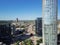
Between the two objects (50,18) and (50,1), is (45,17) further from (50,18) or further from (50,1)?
(50,1)

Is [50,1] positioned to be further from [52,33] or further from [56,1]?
[52,33]

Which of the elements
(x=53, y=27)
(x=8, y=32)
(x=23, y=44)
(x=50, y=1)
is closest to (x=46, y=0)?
(x=50, y=1)

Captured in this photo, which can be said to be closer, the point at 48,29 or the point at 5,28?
the point at 48,29

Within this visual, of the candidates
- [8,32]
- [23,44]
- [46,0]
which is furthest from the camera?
[8,32]

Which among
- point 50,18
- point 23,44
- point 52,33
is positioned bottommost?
point 23,44

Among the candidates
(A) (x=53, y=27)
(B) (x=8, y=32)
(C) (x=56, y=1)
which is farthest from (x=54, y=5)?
(B) (x=8, y=32)

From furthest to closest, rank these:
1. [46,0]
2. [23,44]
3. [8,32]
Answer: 1. [8,32]
2. [23,44]
3. [46,0]

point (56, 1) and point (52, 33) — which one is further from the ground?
point (56, 1)
